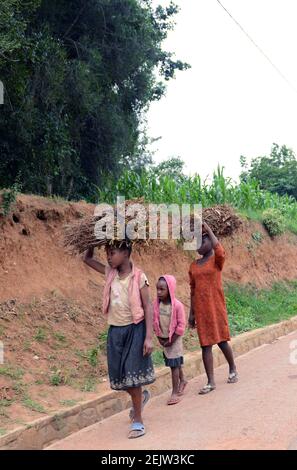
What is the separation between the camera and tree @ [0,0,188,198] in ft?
32.7

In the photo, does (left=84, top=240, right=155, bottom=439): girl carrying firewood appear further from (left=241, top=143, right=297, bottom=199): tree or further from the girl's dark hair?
(left=241, top=143, right=297, bottom=199): tree

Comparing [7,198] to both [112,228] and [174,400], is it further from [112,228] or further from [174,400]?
[174,400]

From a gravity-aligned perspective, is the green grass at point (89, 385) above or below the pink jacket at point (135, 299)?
below

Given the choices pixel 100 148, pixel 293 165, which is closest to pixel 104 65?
pixel 100 148

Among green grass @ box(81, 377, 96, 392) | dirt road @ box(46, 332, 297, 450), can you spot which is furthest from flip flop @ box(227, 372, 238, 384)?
green grass @ box(81, 377, 96, 392)

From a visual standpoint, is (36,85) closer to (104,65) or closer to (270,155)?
(104,65)

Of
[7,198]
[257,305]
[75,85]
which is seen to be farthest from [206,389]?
[75,85]

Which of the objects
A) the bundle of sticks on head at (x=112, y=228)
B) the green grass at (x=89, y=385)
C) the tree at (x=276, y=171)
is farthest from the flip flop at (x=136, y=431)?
the tree at (x=276, y=171)

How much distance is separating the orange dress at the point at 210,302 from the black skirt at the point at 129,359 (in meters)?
1.34

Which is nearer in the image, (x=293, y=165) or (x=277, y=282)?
(x=277, y=282)

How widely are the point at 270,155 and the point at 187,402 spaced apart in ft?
78.1

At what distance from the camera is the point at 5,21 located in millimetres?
7891

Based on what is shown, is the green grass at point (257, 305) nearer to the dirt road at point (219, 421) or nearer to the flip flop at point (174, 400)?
the dirt road at point (219, 421)

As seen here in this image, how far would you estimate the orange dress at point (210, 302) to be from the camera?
6.16 meters
